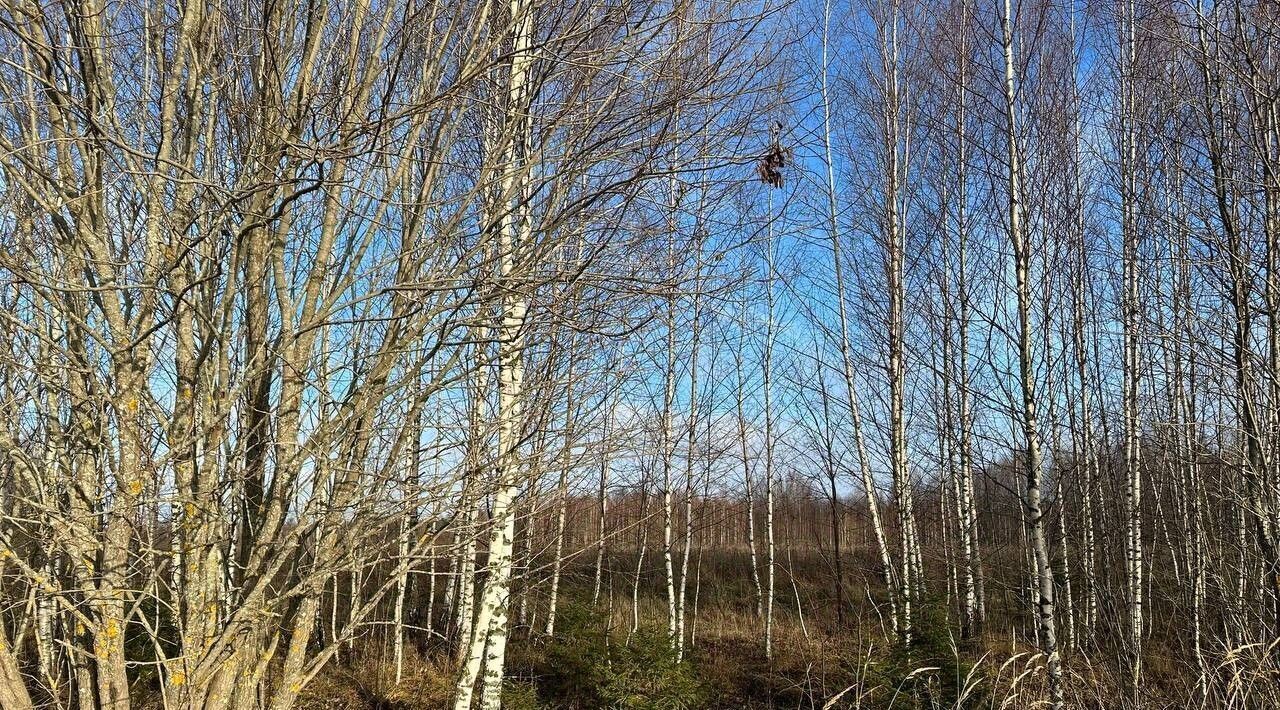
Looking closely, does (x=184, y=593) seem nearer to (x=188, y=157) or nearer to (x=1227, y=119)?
(x=188, y=157)

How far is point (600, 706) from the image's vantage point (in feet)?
24.5

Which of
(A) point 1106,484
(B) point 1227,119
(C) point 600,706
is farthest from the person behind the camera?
(A) point 1106,484

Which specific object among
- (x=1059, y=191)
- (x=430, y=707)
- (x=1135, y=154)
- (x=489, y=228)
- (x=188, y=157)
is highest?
(x=1135, y=154)

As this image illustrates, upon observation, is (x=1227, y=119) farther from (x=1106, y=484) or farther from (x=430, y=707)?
(x=430, y=707)

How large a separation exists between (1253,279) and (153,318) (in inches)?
265

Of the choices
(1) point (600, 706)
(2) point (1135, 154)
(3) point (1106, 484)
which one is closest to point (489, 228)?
(1) point (600, 706)

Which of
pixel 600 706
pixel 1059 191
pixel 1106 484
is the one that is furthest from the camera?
pixel 1106 484

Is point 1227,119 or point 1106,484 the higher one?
point 1227,119

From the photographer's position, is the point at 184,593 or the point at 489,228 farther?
the point at 489,228

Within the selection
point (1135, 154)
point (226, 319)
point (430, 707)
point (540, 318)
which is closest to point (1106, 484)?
point (1135, 154)

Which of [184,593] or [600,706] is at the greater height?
[184,593]

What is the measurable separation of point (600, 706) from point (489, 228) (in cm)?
610

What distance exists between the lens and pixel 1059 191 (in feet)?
26.3

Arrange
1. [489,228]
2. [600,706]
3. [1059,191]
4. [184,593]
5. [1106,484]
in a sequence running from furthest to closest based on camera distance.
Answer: [1106,484] → [1059,191] → [600,706] → [489,228] → [184,593]
